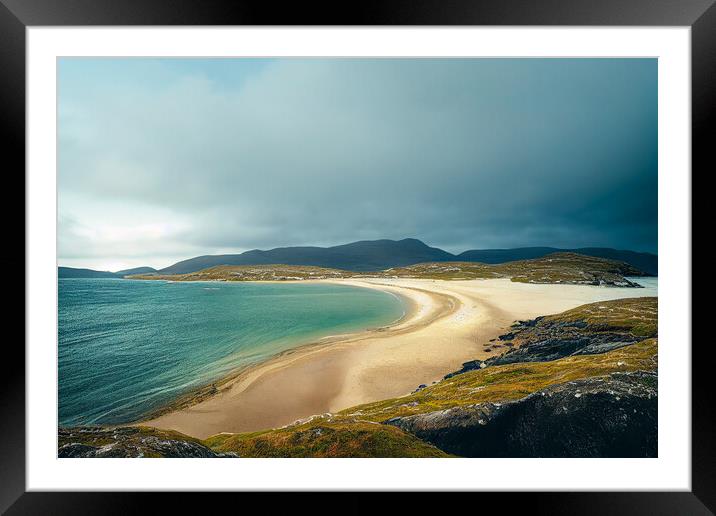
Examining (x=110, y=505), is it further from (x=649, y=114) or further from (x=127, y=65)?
(x=649, y=114)

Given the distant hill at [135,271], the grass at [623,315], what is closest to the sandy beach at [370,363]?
the grass at [623,315]

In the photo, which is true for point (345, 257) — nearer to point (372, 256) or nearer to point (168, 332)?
point (372, 256)

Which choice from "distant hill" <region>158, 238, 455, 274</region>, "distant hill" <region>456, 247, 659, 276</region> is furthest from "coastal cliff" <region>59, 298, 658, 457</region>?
"distant hill" <region>158, 238, 455, 274</region>

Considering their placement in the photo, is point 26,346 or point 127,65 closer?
point 26,346

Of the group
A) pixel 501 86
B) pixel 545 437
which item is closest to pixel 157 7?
pixel 501 86

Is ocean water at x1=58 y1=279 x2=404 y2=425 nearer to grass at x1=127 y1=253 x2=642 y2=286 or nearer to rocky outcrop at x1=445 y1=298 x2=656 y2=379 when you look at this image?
grass at x1=127 y1=253 x2=642 y2=286

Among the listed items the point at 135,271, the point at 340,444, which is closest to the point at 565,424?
the point at 340,444

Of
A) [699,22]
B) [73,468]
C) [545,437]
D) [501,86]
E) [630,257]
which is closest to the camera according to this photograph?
[699,22]
